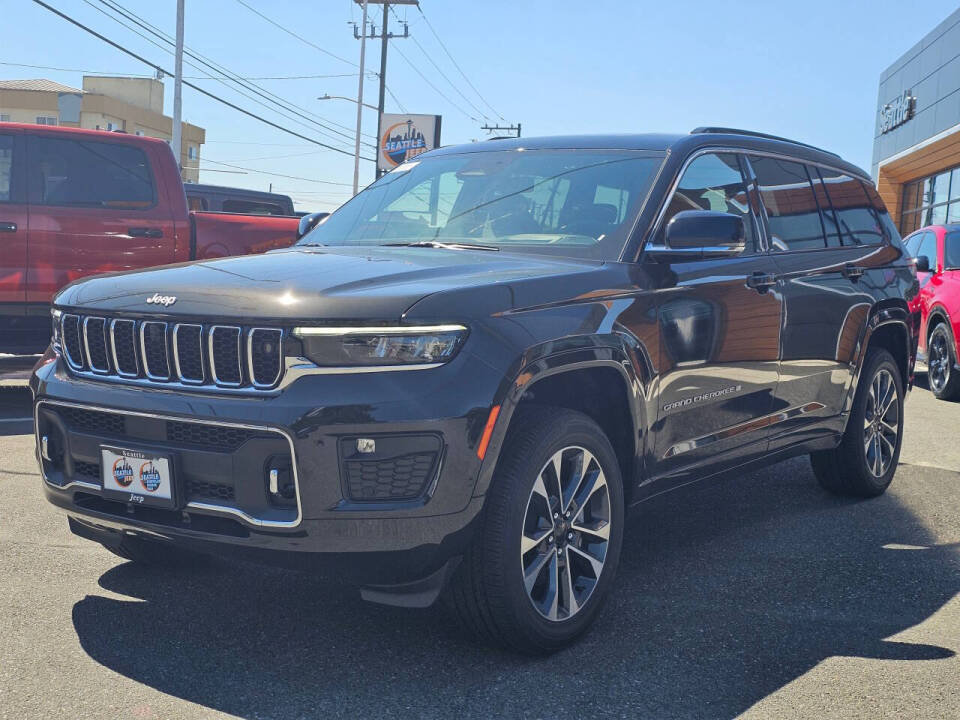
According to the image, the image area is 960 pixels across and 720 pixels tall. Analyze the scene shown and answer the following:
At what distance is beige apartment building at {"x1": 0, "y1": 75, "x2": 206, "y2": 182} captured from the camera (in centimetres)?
7025

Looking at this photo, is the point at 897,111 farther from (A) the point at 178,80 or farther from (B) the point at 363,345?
(B) the point at 363,345

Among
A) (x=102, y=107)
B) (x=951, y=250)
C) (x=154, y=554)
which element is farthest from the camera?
(x=102, y=107)

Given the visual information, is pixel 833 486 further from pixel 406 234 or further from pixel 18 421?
pixel 18 421

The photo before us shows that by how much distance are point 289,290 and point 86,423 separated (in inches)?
32.4

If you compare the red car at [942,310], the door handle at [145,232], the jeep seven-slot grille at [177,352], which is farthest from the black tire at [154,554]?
the red car at [942,310]

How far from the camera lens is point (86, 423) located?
3750mm

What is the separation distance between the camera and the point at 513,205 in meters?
4.85

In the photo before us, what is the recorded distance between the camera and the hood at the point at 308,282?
3.44 m

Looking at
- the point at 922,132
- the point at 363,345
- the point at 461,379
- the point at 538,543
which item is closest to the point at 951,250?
the point at 538,543

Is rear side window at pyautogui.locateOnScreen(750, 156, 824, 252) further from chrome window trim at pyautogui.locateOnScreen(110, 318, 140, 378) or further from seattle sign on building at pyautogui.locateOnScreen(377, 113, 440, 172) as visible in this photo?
seattle sign on building at pyautogui.locateOnScreen(377, 113, 440, 172)

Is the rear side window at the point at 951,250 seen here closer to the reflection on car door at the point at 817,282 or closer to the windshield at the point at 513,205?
the reflection on car door at the point at 817,282

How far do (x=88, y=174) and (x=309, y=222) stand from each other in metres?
4.07

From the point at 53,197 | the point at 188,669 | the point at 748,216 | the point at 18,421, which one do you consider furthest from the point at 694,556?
the point at 53,197

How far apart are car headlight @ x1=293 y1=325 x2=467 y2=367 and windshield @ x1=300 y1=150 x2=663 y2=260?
1.22 m
